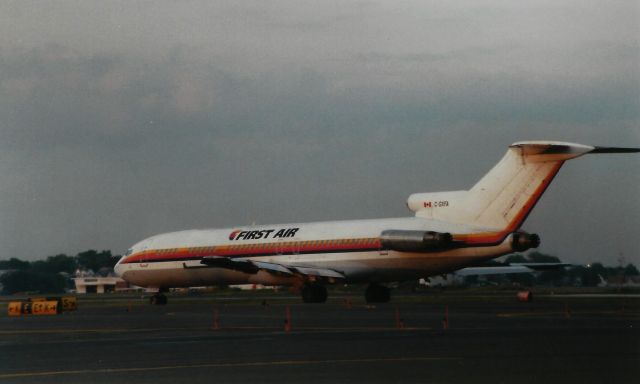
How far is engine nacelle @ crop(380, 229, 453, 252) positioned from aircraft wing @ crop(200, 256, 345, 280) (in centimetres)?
368

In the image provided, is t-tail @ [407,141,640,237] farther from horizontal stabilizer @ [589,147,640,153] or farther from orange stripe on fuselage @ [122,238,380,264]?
orange stripe on fuselage @ [122,238,380,264]

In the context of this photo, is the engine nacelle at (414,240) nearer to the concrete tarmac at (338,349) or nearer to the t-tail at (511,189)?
the t-tail at (511,189)

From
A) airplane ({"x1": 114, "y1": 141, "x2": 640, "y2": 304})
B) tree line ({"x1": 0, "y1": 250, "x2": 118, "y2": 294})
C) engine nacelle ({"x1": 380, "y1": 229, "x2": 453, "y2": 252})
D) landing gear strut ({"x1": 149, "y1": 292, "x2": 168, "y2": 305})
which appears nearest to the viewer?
airplane ({"x1": 114, "y1": 141, "x2": 640, "y2": 304})

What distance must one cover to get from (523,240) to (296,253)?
12.5 meters

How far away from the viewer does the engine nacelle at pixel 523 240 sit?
45.9 metres

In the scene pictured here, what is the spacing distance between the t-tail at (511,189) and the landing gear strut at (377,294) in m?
6.11

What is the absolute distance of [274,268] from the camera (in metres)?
51.8

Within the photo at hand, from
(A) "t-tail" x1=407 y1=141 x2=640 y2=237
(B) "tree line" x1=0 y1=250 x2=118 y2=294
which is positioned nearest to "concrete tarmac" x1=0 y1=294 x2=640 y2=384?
(A) "t-tail" x1=407 y1=141 x2=640 y2=237

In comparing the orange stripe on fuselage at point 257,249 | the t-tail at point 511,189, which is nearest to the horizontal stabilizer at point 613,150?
the t-tail at point 511,189

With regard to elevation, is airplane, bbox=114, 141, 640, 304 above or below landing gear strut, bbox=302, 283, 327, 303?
above

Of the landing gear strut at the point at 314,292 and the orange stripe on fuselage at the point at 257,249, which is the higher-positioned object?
the orange stripe on fuselage at the point at 257,249

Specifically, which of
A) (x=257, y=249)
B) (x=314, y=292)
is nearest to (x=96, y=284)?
(x=257, y=249)

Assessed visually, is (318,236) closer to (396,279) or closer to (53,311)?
(396,279)

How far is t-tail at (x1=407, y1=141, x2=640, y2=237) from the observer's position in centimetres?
4503
